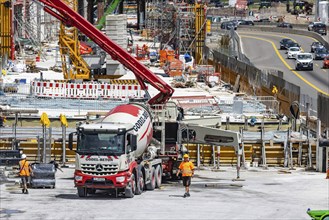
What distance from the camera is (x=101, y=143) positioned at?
36.0m

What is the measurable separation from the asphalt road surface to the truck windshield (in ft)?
129

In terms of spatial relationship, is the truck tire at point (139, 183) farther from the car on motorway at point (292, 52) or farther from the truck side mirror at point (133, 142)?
the car on motorway at point (292, 52)

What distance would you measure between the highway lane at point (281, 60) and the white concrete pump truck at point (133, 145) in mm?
31608

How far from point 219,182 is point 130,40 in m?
88.0

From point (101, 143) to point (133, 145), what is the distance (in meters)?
1.21

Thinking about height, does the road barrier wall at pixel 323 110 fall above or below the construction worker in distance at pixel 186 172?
below

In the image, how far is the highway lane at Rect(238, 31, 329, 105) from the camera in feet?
283

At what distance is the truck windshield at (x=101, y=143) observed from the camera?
3588 cm

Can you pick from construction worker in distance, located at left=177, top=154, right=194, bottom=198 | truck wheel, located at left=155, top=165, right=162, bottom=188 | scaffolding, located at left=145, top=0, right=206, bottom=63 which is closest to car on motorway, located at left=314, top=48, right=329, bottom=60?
scaffolding, located at left=145, top=0, right=206, bottom=63

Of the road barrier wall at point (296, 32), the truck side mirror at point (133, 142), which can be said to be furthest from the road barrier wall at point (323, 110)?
the road barrier wall at point (296, 32)

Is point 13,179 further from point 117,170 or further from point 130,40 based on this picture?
point 130,40

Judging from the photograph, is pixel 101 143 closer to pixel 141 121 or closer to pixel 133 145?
pixel 133 145

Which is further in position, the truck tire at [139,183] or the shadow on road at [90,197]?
the truck tire at [139,183]

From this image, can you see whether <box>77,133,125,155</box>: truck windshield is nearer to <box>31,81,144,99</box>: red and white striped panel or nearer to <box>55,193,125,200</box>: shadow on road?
<box>55,193,125,200</box>: shadow on road
